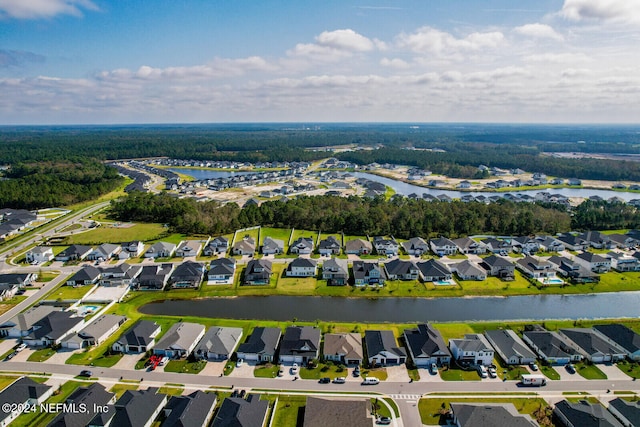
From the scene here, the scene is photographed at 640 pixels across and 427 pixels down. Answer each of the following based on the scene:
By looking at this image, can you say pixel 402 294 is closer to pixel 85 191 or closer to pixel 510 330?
pixel 510 330

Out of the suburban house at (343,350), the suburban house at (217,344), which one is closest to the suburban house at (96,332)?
the suburban house at (217,344)

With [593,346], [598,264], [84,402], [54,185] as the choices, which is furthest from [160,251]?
[598,264]

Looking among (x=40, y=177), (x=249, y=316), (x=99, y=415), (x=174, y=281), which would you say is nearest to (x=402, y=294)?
(x=249, y=316)

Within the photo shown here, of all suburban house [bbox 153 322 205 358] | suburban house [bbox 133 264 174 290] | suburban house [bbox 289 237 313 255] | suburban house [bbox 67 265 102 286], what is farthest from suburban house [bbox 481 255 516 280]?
suburban house [bbox 67 265 102 286]

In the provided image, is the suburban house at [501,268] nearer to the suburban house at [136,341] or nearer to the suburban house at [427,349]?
the suburban house at [427,349]

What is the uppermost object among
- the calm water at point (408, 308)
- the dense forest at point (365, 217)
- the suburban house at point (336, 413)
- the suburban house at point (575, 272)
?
the dense forest at point (365, 217)

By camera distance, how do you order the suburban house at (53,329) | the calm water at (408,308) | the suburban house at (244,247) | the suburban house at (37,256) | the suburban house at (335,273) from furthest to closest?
1. the suburban house at (244,247)
2. the suburban house at (37,256)
3. the suburban house at (335,273)
4. the calm water at (408,308)
5. the suburban house at (53,329)

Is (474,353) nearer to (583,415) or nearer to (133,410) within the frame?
(583,415)
